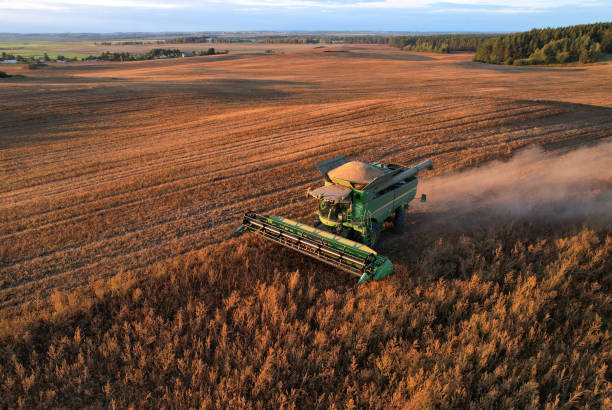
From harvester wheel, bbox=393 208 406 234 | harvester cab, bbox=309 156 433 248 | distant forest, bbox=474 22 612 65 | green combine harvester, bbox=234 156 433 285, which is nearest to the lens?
green combine harvester, bbox=234 156 433 285

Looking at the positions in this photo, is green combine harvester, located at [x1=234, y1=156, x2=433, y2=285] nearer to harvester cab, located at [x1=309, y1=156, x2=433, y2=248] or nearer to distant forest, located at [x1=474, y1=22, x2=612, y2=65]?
harvester cab, located at [x1=309, y1=156, x2=433, y2=248]

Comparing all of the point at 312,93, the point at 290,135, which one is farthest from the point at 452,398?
the point at 312,93

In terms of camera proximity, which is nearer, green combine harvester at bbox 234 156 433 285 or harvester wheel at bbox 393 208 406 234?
green combine harvester at bbox 234 156 433 285

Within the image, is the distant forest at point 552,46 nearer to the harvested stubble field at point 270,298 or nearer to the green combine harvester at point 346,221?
the harvested stubble field at point 270,298

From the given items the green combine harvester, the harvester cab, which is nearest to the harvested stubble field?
the green combine harvester

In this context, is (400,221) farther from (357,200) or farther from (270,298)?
(270,298)

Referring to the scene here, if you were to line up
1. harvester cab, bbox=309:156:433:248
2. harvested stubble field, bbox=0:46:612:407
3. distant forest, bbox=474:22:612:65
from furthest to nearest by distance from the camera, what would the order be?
distant forest, bbox=474:22:612:65 < harvester cab, bbox=309:156:433:248 < harvested stubble field, bbox=0:46:612:407

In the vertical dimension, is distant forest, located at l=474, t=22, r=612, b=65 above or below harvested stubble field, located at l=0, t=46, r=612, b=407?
above
